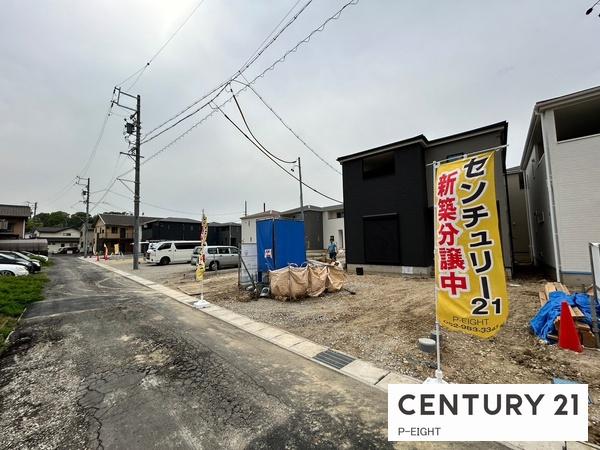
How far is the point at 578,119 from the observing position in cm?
997

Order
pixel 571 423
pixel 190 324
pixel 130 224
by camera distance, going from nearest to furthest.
→ pixel 571 423 → pixel 190 324 → pixel 130 224

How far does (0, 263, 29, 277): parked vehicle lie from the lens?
1322 centimetres

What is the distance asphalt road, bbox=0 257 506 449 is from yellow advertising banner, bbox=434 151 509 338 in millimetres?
1442

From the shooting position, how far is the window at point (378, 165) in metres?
13.1

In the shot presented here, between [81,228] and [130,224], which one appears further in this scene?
[81,228]

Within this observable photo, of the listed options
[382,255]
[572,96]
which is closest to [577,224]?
[572,96]

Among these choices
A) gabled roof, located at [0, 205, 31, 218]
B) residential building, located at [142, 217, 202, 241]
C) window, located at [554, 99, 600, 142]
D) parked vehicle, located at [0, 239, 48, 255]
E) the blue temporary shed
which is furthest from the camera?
residential building, located at [142, 217, 202, 241]

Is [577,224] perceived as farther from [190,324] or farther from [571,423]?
[190,324]

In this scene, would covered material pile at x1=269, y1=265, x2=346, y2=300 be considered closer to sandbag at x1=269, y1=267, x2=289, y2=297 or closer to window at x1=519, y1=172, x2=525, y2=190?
sandbag at x1=269, y1=267, x2=289, y2=297

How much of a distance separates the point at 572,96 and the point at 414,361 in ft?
32.9

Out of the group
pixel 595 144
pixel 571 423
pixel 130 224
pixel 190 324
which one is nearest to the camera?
pixel 571 423

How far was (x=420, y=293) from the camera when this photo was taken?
838cm

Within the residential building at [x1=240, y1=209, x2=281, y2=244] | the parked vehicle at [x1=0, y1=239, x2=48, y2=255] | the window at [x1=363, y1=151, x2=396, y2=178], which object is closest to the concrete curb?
the window at [x1=363, y1=151, x2=396, y2=178]

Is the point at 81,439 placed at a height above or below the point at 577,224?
below
